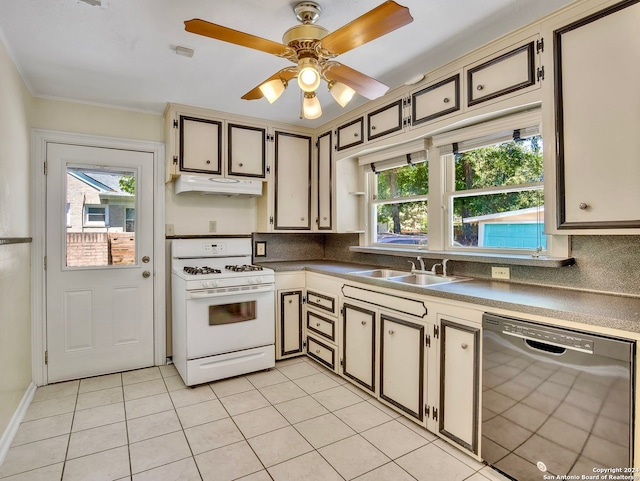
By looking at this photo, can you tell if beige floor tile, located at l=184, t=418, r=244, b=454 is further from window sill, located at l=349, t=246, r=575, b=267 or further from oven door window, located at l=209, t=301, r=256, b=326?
window sill, located at l=349, t=246, r=575, b=267

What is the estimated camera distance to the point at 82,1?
Answer: 172cm

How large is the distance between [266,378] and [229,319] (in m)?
0.60

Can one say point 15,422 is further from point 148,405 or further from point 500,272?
point 500,272

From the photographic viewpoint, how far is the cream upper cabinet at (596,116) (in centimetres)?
158

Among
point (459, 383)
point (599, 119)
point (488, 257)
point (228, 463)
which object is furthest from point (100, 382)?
point (599, 119)

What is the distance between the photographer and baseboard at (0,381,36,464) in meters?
1.94

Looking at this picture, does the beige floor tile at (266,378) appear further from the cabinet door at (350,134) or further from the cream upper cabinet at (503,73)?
the cream upper cabinet at (503,73)

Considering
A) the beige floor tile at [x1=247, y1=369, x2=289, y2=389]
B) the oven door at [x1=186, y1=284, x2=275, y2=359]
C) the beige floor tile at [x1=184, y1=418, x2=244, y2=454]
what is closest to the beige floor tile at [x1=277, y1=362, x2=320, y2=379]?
the beige floor tile at [x1=247, y1=369, x2=289, y2=389]

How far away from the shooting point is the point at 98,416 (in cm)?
236

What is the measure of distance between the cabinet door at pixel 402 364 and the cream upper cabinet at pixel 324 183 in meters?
Result: 1.49

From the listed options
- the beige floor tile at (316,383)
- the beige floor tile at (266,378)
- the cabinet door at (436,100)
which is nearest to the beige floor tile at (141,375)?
the beige floor tile at (266,378)

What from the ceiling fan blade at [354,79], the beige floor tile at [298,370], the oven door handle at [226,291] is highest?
the ceiling fan blade at [354,79]

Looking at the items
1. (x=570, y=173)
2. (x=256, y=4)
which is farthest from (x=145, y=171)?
(x=570, y=173)

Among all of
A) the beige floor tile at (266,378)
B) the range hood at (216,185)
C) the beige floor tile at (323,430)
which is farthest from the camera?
the range hood at (216,185)
